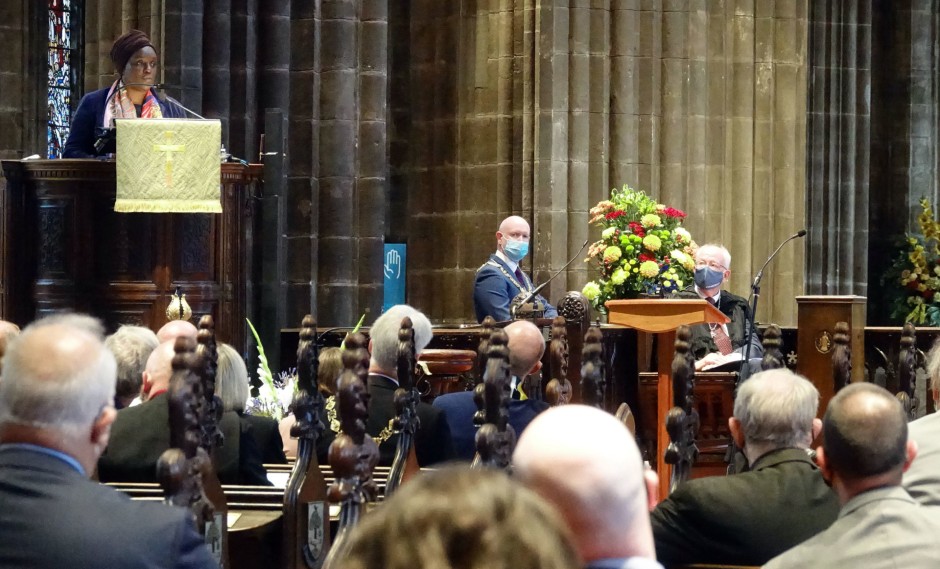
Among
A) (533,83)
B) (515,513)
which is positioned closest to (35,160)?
(533,83)

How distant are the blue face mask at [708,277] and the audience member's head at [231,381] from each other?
4.88 m

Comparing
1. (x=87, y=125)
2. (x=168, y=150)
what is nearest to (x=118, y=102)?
(x=87, y=125)

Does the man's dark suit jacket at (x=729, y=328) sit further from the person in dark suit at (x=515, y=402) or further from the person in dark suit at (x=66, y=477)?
the person in dark suit at (x=66, y=477)

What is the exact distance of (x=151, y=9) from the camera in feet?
41.9

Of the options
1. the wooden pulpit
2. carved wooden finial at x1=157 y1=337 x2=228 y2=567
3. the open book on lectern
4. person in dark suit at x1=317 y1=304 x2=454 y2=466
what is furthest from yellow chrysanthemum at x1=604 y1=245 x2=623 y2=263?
carved wooden finial at x1=157 y1=337 x2=228 y2=567

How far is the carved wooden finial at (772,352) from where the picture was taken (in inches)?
244

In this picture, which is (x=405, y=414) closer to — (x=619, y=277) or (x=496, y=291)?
(x=496, y=291)

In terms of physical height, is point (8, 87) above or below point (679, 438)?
above

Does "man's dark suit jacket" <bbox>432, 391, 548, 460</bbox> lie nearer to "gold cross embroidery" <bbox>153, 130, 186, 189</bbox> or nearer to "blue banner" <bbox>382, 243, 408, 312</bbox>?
"gold cross embroidery" <bbox>153, 130, 186, 189</bbox>

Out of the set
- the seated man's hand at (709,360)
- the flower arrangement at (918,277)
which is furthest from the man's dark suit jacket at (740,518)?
the flower arrangement at (918,277)

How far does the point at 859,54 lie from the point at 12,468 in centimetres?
1682

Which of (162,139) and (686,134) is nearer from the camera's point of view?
(162,139)

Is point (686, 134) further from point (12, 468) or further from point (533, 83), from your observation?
point (12, 468)

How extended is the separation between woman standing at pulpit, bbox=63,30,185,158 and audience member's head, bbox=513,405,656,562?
7530mm
